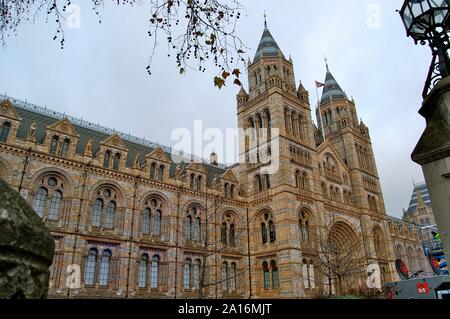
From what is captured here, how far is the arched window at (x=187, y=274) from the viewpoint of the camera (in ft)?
89.8

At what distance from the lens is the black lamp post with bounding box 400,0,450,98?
4.42 meters

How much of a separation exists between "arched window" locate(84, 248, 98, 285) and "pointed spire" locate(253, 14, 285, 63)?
27.1m

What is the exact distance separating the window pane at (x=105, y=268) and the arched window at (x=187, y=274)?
20.9ft

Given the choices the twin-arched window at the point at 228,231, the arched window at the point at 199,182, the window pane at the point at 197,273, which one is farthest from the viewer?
the arched window at the point at 199,182

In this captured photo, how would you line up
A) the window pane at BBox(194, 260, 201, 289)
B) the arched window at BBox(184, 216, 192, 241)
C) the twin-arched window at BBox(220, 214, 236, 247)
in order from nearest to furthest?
the window pane at BBox(194, 260, 201, 289), the arched window at BBox(184, 216, 192, 241), the twin-arched window at BBox(220, 214, 236, 247)

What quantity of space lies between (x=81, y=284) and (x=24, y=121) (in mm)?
13161

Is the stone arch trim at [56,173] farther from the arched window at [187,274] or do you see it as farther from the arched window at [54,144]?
the arched window at [187,274]

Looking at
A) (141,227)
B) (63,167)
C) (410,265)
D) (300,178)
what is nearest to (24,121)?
(63,167)

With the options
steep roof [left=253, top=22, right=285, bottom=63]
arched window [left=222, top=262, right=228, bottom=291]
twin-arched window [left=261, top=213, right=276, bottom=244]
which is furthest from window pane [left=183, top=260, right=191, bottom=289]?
steep roof [left=253, top=22, right=285, bottom=63]

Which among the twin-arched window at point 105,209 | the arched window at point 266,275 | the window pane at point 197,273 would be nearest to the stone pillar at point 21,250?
the twin-arched window at point 105,209

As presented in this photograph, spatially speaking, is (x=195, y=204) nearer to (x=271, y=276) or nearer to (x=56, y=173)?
(x=271, y=276)

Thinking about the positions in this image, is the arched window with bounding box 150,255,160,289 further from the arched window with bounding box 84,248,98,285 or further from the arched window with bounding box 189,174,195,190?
the arched window with bounding box 189,174,195,190

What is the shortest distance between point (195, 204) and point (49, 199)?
1190 cm
